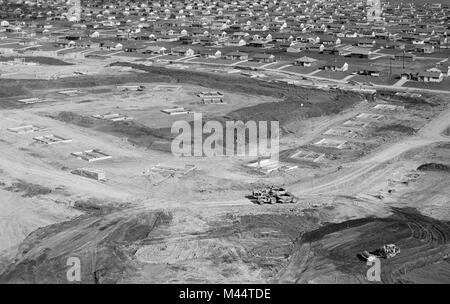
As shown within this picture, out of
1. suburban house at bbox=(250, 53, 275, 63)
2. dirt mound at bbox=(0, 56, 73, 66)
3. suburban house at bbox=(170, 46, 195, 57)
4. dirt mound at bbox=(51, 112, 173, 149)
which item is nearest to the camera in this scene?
dirt mound at bbox=(51, 112, 173, 149)

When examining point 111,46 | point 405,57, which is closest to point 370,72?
point 405,57

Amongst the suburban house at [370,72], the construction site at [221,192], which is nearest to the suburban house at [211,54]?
the suburban house at [370,72]

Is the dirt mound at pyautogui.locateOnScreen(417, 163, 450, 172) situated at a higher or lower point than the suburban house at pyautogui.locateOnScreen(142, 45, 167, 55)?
lower

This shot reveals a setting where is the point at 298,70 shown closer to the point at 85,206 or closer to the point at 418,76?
the point at 418,76

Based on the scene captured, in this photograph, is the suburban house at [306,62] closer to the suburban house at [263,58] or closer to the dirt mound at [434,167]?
the suburban house at [263,58]

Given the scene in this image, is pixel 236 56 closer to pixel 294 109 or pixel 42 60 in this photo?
pixel 42 60

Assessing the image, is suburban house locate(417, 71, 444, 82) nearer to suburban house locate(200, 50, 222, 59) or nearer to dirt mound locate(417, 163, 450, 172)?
suburban house locate(200, 50, 222, 59)

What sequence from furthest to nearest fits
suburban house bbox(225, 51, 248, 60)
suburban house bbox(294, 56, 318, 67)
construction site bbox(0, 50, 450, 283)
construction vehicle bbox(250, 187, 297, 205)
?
suburban house bbox(225, 51, 248, 60) < suburban house bbox(294, 56, 318, 67) < construction vehicle bbox(250, 187, 297, 205) < construction site bbox(0, 50, 450, 283)

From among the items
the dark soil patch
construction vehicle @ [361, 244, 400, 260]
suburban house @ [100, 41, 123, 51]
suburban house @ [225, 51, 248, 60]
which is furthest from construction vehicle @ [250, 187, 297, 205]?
suburban house @ [100, 41, 123, 51]
